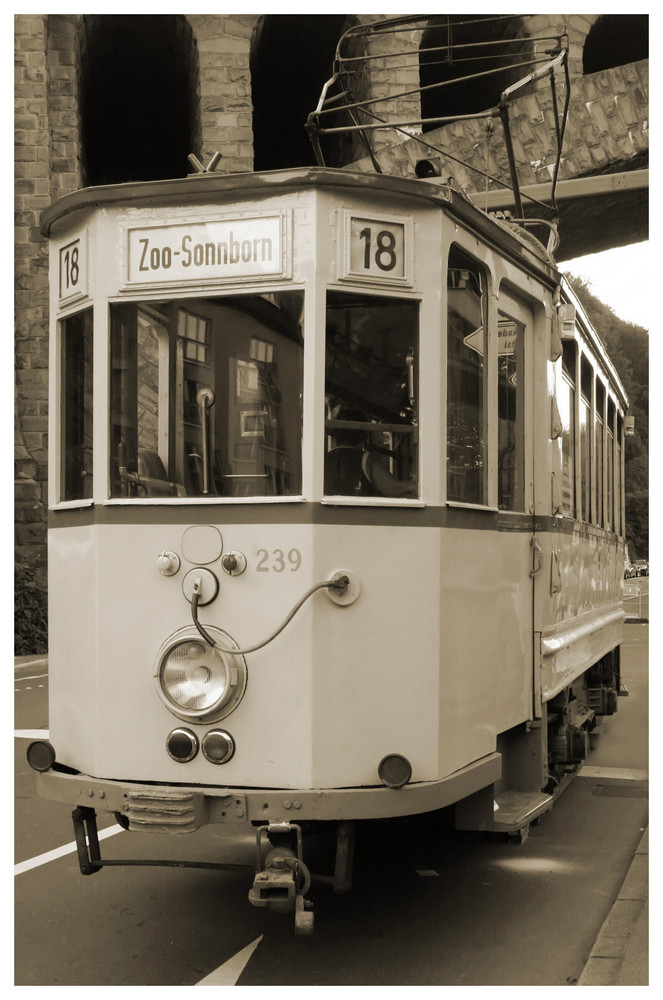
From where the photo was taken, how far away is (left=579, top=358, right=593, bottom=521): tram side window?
7809mm

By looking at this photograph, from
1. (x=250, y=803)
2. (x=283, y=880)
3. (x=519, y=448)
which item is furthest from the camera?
(x=519, y=448)

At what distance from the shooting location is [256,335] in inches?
176

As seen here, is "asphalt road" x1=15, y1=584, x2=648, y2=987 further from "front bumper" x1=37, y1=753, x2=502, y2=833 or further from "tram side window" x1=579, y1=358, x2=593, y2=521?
"tram side window" x1=579, y1=358, x2=593, y2=521

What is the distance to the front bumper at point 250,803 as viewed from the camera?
14.0 feet

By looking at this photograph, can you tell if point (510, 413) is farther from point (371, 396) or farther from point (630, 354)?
point (630, 354)

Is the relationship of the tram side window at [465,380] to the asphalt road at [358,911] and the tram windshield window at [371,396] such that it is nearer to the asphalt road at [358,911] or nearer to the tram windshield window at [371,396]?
the tram windshield window at [371,396]

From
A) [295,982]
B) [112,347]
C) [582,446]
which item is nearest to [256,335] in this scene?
[112,347]

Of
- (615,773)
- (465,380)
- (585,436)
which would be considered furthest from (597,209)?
(465,380)

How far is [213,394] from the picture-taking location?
14.8ft

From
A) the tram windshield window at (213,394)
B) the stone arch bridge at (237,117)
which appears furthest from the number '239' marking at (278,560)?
Answer: the stone arch bridge at (237,117)

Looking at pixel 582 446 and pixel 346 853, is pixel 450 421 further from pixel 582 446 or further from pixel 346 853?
pixel 582 446

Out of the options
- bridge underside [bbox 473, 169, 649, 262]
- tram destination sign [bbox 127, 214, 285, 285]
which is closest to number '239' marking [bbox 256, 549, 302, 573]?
tram destination sign [bbox 127, 214, 285, 285]

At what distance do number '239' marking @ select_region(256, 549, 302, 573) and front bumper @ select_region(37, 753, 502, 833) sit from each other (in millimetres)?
851

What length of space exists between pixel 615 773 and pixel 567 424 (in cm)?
346
